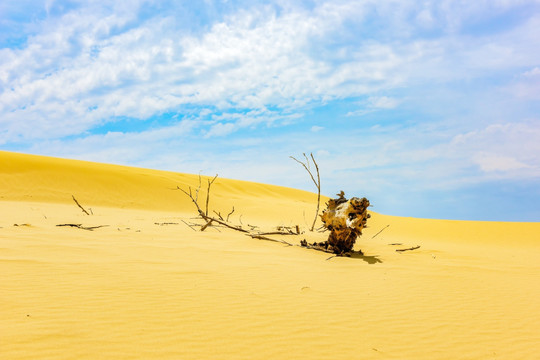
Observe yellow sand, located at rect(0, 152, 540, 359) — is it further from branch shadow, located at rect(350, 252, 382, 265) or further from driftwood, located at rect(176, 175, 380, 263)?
driftwood, located at rect(176, 175, 380, 263)

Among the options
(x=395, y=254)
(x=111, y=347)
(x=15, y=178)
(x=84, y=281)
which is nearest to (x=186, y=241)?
(x=84, y=281)

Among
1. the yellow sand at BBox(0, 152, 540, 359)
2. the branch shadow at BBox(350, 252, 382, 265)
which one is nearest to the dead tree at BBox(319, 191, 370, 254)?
the branch shadow at BBox(350, 252, 382, 265)

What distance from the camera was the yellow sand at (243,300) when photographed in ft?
8.68

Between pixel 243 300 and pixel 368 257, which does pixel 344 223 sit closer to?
pixel 368 257

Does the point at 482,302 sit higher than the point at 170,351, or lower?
higher

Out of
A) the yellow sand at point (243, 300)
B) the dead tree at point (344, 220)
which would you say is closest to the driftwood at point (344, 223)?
the dead tree at point (344, 220)

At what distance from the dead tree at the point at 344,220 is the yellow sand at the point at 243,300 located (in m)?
0.33

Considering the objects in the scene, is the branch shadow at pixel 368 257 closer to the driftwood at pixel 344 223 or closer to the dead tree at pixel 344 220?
the driftwood at pixel 344 223

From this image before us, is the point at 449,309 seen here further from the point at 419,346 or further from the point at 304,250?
the point at 304,250

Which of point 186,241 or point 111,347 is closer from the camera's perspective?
point 111,347

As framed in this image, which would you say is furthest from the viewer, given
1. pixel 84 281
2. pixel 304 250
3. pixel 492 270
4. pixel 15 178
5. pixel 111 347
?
pixel 15 178

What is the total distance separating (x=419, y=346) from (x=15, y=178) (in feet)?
63.8

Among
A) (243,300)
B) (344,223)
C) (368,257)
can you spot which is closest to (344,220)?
(344,223)

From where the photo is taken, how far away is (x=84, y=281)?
381cm
